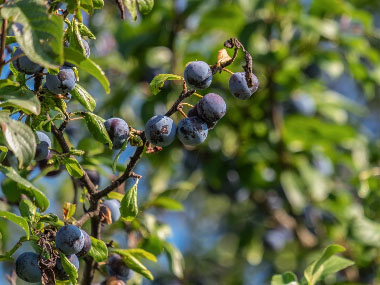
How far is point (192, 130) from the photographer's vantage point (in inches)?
45.0

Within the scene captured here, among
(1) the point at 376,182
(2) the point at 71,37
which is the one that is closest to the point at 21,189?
(2) the point at 71,37

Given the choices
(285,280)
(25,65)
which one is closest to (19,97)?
(25,65)

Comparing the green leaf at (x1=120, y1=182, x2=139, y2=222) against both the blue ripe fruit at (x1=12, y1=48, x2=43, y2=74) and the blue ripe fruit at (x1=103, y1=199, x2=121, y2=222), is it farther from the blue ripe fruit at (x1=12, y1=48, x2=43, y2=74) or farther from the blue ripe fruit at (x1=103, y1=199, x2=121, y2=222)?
the blue ripe fruit at (x1=12, y1=48, x2=43, y2=74)

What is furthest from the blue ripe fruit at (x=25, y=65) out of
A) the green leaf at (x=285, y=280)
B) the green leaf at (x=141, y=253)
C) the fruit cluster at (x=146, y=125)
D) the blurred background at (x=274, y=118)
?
the blurred background at (x=274, y=118)

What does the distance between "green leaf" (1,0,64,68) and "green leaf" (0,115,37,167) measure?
4.4 inches

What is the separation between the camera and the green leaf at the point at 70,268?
3.71ft

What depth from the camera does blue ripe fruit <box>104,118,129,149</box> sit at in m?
1.16

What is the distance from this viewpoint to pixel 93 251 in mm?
1241

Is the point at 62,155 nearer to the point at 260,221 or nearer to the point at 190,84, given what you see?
the point at 190,84

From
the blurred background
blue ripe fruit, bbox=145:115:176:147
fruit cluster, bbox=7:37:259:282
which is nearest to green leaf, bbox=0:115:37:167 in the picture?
fruit cluster, bbox=7:37:259:282

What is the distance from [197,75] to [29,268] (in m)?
0.47

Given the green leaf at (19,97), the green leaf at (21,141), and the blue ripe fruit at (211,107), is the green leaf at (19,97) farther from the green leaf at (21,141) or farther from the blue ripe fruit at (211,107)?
the blue ripe fruit at (211,107)

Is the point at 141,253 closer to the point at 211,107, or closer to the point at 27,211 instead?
the point at 27,211

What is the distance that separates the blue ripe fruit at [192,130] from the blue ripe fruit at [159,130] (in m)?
0.02
